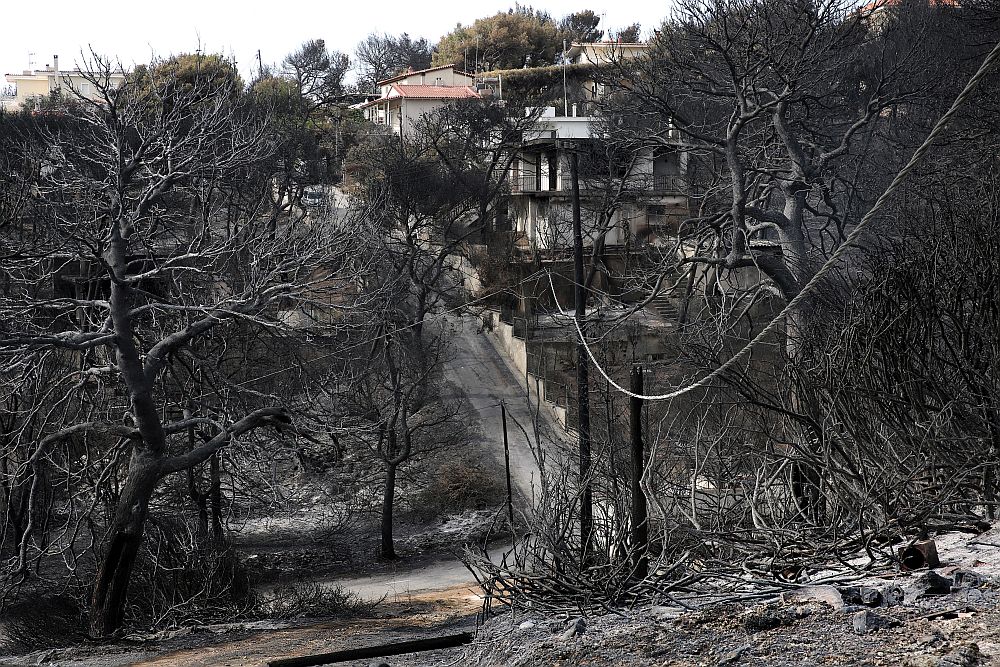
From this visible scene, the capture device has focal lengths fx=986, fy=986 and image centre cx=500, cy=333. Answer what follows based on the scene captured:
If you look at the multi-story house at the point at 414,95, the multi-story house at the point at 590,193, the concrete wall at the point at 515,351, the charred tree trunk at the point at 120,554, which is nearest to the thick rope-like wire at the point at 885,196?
the charred tree trunk at the point at 120,554

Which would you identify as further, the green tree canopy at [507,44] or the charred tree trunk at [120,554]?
the green tree canopy at [507,44]

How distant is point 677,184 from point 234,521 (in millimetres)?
23660

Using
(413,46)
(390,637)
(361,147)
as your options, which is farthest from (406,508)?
(413,46)

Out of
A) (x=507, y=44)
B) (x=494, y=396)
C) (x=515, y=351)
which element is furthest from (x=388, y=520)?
(x=507, y=44)

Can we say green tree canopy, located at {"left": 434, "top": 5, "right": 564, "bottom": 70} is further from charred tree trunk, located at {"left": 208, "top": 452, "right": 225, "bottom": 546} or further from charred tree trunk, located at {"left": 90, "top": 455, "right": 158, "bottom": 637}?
charred tree trunk, located at {"left": 90, "top": 455, "right": 158, "bottom": 637}

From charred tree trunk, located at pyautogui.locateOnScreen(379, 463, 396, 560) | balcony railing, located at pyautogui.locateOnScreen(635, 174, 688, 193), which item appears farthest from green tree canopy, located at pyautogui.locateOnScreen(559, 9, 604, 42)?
charred tree trunk, located at pyautogui.locateOnScreen(379, 463, 396, 560)

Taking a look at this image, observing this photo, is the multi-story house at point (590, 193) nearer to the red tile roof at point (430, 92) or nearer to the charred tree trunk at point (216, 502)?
the red tile roof at point (430, 92)

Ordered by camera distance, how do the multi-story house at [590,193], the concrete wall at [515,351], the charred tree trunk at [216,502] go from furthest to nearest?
the multi-story house at [590,193]
the concrete wall at [515,351]
the charred tree trunk at [216,502]

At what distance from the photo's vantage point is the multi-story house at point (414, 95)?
5178 cm

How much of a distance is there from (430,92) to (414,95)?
37.1 inches

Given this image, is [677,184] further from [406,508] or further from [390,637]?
[390,637]

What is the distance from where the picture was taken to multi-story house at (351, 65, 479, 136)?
170 ft

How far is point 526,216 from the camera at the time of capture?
3978 centimetres

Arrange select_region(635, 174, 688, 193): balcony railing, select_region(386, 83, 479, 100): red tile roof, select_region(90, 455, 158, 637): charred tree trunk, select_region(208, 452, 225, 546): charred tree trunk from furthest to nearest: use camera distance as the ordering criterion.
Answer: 1. select_region(386, 83, 479, 100): red tile roof
2. select_region(635, 174, 688, 193): balcony railing
3. select_region(208, 452, 225, 546): charred tree trunk
4. select_region(90, 455, 158, 637): charred tree trunk
